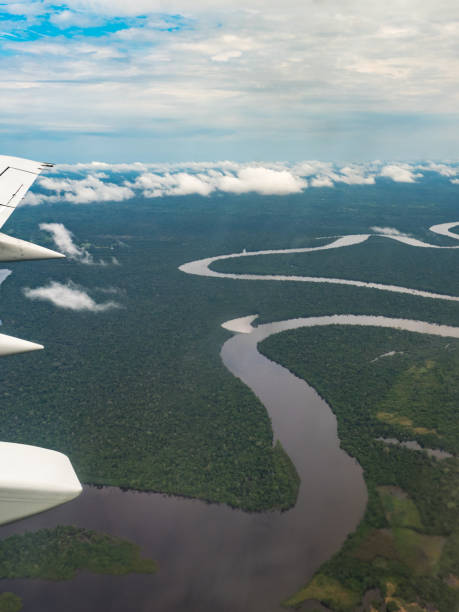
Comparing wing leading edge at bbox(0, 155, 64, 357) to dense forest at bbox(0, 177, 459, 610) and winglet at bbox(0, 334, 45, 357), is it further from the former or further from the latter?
dense forest at bbox(0, 177, 459, 610)

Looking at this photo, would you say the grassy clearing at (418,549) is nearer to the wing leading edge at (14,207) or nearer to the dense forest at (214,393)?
the dense forest at (214,393)

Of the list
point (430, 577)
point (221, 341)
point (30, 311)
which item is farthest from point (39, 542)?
point (30, 311)

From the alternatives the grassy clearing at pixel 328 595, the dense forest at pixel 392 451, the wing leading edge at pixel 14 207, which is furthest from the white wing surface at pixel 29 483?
the dense forest at pixel 392 451

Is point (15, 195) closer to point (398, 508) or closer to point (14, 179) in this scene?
point (14, 179)

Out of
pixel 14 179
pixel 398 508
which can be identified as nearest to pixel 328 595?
pixel 398 508

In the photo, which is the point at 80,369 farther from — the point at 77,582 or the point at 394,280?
the point at 394,280

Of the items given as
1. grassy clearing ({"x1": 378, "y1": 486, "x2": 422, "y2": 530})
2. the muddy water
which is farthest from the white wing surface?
grassy clearing ({"x1": 378, "y1": 486, "x2": 422, "y2": 530})
